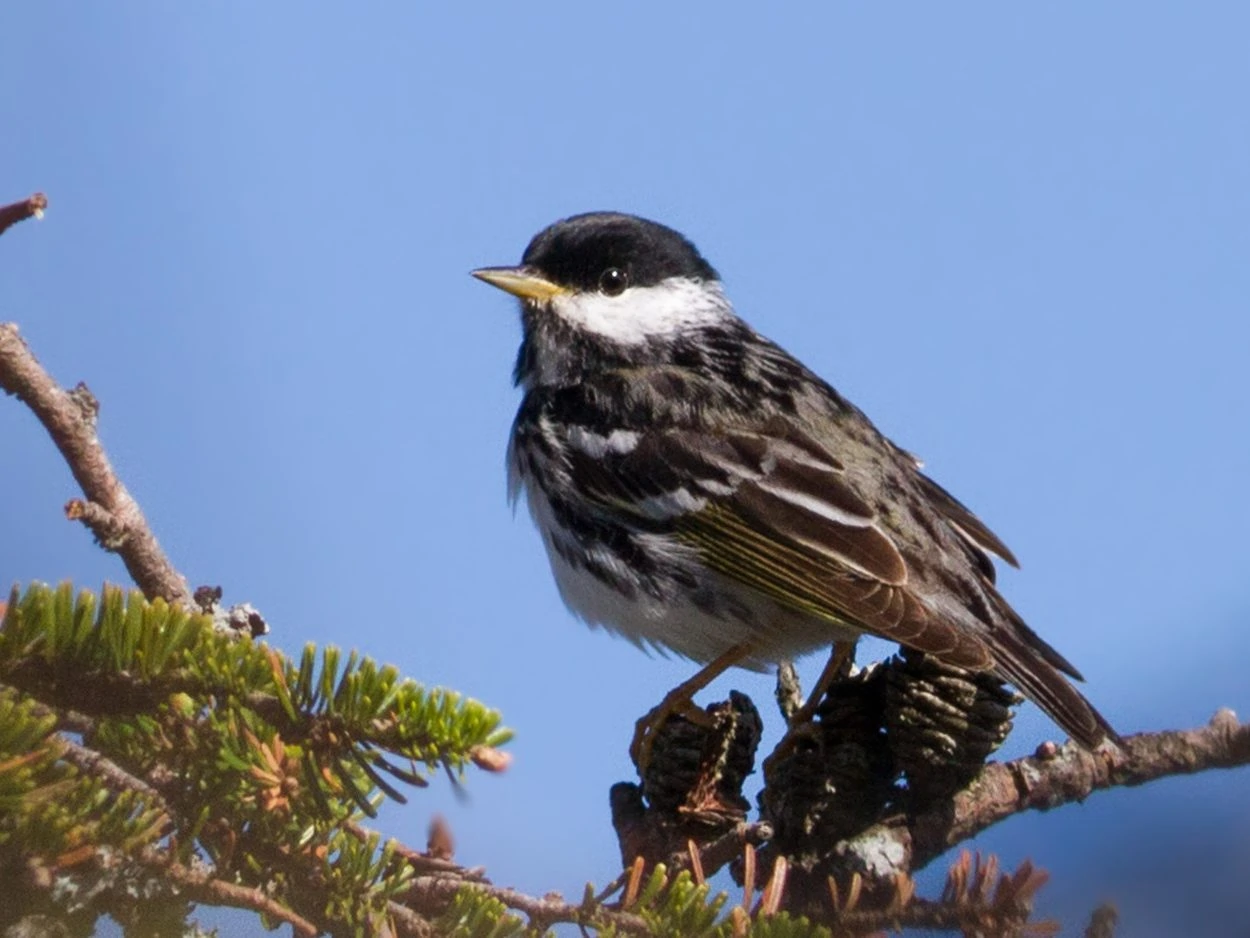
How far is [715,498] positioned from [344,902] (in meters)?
1.90

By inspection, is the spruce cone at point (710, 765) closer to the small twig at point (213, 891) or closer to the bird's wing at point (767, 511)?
the bird's wing at point (767, 511)

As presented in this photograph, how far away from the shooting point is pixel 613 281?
3.93 metres

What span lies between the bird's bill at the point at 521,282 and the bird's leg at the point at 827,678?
1.24 m

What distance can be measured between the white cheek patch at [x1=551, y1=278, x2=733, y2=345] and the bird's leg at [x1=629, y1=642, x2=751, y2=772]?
3.33 ft

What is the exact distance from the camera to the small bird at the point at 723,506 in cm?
301

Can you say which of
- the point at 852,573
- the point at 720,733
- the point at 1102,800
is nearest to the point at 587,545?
the point at 852,573

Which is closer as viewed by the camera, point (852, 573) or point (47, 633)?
point (47, 633)

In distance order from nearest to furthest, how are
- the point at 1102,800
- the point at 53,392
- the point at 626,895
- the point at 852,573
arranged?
the point at 626,895 → the point at 53,392 → the point at 1102,800 → the point at 852,573

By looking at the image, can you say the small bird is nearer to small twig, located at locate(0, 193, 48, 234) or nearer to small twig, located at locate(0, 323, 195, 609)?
small twig, located at locate(0, 323, 195, 609)

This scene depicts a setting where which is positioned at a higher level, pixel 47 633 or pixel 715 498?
pixel 715 498

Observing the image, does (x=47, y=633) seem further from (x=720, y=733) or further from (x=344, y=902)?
(x=720, y=733)

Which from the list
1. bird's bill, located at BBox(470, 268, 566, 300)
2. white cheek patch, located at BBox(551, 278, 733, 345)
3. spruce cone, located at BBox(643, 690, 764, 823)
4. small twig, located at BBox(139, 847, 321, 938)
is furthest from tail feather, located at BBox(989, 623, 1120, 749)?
bird's bill, located at BBox(470, 268, 566, 300)

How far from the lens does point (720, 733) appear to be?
2.18 metres

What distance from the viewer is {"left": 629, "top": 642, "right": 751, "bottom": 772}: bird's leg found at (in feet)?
8.53
